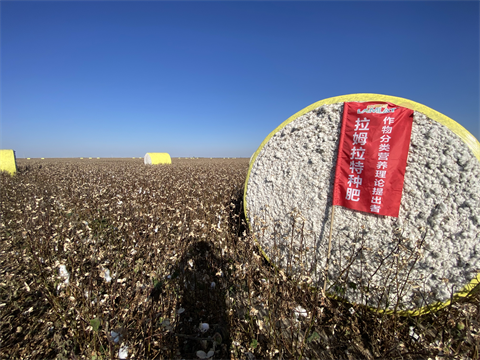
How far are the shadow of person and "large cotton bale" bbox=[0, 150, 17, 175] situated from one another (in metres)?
14.8

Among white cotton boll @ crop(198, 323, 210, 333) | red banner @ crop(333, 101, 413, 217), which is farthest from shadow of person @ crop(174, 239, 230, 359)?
red banner @ crop(333, 101, 413, 217)

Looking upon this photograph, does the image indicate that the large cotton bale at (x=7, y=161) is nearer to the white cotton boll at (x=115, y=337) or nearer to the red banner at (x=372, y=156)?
the white cotton boll at (x=115, y=337)

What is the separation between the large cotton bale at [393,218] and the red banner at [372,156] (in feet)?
0.30

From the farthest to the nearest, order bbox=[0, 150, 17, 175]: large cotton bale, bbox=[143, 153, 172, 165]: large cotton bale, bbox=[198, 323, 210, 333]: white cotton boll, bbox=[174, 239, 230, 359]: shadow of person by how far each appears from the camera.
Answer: bbox=[143, 153, 172, 165]: large cotton bale
bbox=[0, 150, 17, 175]: large cotton bale
bbox=[198, 323, 210, 333]: white cotton boll
bbox=[174, 239, 230, 359]: shadow of person

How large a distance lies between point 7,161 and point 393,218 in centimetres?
1771

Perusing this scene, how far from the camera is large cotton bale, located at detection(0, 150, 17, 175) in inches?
480

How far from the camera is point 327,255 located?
2.81m

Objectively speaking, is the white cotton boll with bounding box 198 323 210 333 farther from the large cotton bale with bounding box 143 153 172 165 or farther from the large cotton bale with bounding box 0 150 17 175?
the large cotton bale with bounding box 143 153 172 165

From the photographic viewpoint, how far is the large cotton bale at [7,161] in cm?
1218

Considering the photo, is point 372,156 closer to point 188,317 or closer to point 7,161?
point 188,317

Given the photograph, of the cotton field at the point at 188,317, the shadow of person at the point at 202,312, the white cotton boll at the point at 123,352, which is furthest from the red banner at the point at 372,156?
the white cotton boll at the point at 123,352

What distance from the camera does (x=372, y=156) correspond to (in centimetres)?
249

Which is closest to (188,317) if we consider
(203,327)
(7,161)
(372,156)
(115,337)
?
(203,327)

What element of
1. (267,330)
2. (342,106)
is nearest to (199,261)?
(267,330)
